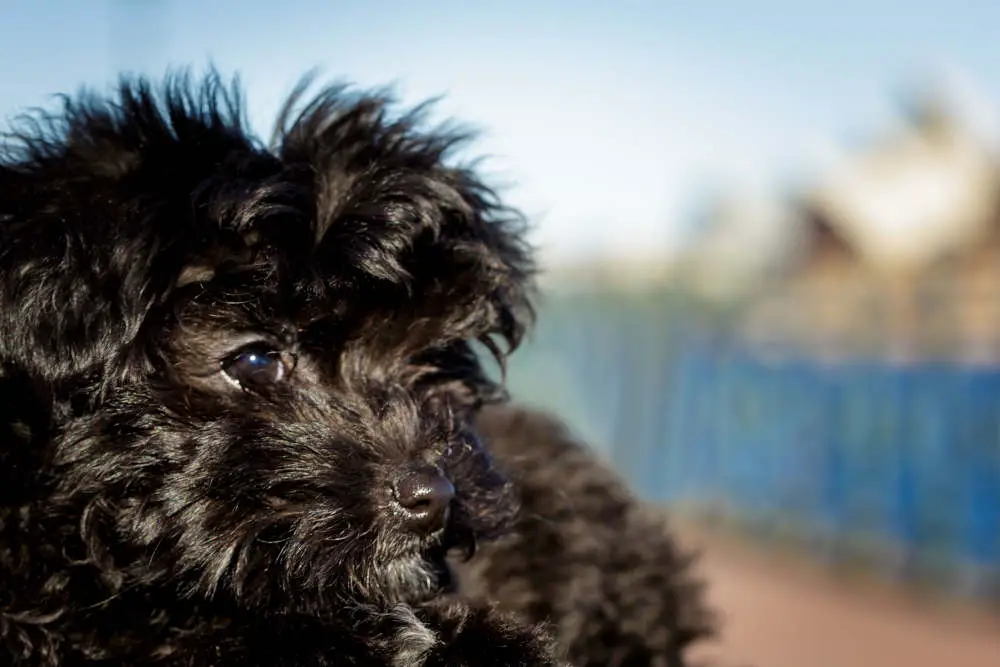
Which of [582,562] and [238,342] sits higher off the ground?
[582,562]

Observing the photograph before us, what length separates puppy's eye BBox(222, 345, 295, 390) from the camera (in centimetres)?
288

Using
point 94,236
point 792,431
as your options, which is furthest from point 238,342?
point 792,431

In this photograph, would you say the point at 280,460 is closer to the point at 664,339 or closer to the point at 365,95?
the point at 365,95

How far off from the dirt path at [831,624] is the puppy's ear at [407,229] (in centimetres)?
575

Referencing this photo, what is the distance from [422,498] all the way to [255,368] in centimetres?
58

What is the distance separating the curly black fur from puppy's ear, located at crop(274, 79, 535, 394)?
1cm

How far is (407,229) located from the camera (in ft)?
9.93

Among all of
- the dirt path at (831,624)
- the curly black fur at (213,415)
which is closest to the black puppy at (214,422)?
the curly black fur at (213,415)

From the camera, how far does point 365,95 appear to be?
11.4 ft

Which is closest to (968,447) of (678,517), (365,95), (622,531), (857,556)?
(857,556)

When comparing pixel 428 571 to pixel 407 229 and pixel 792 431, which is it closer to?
pixel 407 229

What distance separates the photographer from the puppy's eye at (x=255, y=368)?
288cm

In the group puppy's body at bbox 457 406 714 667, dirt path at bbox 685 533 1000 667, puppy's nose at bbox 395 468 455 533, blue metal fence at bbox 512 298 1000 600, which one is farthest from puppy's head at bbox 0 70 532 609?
blue metal fence at bbox 512 298 1000 600

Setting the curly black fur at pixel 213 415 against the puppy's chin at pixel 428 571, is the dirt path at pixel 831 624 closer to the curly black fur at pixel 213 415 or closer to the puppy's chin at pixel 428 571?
the puppy's chin at pixel 428 571
